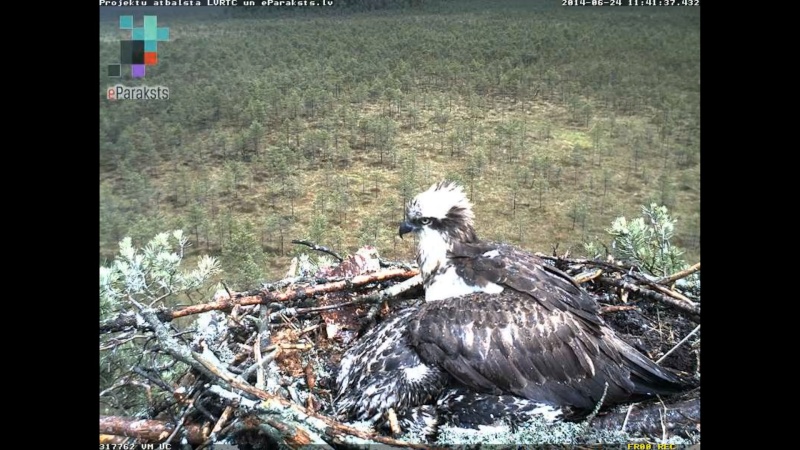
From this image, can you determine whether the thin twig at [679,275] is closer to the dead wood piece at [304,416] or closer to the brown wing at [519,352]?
the brown wing at [519,352]

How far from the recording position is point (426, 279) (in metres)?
3.87

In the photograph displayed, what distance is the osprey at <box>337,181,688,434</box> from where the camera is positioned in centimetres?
331

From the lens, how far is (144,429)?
3545mm

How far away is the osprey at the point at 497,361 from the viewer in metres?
3.31

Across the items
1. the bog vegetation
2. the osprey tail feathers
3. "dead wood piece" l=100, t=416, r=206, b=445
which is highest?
the bog vegetation

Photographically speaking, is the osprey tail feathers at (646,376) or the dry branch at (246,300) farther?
the dry branch at (246,300)

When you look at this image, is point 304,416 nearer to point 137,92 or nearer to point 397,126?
point 397,126

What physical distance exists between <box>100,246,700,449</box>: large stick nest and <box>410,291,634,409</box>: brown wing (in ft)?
0.72

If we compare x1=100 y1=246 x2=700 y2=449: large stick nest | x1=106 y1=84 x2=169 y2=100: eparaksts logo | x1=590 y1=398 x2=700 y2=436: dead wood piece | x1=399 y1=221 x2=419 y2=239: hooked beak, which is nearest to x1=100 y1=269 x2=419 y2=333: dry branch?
x1=100 y1=246 x2=700 y2=449: large stick nest

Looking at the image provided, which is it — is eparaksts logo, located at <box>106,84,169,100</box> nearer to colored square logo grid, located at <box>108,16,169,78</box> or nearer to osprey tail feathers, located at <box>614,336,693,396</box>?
colored square logo grid, located at <box>108,16,169,78</box>

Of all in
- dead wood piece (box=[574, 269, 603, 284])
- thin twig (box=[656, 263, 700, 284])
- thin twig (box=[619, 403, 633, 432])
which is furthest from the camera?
dead wood piece (box=[574, 269, 603, 284])

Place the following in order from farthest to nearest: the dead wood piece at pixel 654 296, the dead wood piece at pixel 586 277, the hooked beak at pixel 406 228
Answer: the dead wood piece at pixel 586 277
the dead wood piece at pixel 654 296
the hooked beak at pixel 406 228

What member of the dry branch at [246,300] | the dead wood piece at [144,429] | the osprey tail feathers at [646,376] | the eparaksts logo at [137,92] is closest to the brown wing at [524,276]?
the osprey tail feathers at [646,376]

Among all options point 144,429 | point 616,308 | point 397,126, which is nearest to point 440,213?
point 397,126
